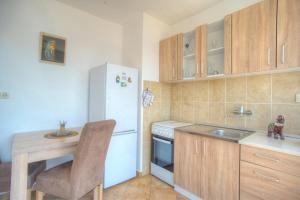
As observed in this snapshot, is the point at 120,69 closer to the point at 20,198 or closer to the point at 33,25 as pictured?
the point at 33,25

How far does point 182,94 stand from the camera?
2.65 metres

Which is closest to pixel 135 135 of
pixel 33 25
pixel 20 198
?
pixel 20 198

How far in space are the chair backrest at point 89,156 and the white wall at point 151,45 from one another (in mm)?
1283

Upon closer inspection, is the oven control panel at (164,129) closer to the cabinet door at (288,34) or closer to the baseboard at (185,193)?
the baseboard at (185,193)

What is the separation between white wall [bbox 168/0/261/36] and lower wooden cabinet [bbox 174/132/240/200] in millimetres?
1762

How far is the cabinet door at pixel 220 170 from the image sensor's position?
1.45 meters

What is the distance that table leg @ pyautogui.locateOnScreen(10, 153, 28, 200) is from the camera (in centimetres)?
124

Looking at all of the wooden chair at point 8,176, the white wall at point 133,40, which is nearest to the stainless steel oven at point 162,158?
the white wall at point 133,40

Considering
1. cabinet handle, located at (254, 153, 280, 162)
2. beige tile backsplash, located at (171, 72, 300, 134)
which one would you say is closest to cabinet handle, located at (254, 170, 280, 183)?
cabinet handle, located at (254, 153, 280, 162)

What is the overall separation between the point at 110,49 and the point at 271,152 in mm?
2721

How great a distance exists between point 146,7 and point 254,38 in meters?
1.59

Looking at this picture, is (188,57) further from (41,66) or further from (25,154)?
(25,154)

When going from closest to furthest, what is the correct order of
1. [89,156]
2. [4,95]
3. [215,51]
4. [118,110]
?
[89,156], [4,95], [215,51], [118,110]

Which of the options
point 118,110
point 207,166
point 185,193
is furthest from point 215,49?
point 185,193
